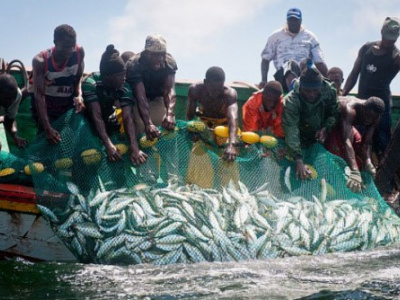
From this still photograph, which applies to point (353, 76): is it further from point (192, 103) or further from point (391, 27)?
point (192, 103)

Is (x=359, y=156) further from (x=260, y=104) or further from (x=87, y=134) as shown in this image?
(x=87, y=134)

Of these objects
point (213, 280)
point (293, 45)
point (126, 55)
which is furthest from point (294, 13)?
point (213, 280)

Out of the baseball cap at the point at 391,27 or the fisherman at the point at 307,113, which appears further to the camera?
the baseball cap at the point at 391,27

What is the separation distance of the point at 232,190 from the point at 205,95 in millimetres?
1797

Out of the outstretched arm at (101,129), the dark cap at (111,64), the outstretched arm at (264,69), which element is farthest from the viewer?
the outstretched arm at (264,69)

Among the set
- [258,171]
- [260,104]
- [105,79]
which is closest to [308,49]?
[260,104]

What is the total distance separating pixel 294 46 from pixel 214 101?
2.26 meters

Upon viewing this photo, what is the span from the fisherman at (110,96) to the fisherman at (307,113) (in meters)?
1.99

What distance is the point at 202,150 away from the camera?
27.5 feet

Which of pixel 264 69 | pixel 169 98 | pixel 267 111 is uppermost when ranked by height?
pixel 264 69

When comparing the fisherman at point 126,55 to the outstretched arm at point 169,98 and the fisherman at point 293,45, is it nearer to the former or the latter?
the outstretched arm at point 169,98

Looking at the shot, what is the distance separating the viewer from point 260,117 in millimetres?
9375

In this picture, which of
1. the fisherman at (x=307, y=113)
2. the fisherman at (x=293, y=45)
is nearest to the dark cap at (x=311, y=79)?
the fisherman at (x=307, y=113)

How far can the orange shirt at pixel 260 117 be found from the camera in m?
9.29
